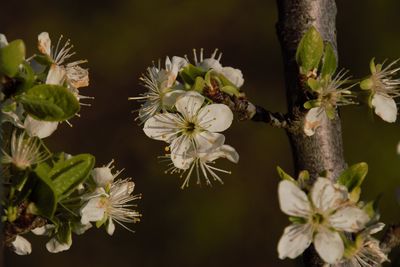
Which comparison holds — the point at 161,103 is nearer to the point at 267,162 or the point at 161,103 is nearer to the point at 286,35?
the point at 286,35

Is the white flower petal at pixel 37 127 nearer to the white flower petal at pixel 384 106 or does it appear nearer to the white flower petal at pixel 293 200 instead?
the white flower petal at pixel 293 200

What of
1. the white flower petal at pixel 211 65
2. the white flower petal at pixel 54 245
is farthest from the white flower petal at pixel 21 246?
the white flower petal at pixel 211 65

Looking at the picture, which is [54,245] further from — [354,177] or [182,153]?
[354,177]

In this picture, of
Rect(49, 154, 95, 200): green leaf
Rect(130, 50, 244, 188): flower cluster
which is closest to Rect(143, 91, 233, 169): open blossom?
Rect(130, 50, 244, 188): flower cluster

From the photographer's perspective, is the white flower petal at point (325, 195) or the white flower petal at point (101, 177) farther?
the white flower petal at point (101, 177)

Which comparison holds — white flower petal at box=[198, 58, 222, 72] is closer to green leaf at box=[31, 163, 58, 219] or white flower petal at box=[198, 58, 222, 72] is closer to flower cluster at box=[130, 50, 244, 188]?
flower cluster at box=[130, 50, 244, 188]

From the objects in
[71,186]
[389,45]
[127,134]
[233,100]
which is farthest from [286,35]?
[127,134]
